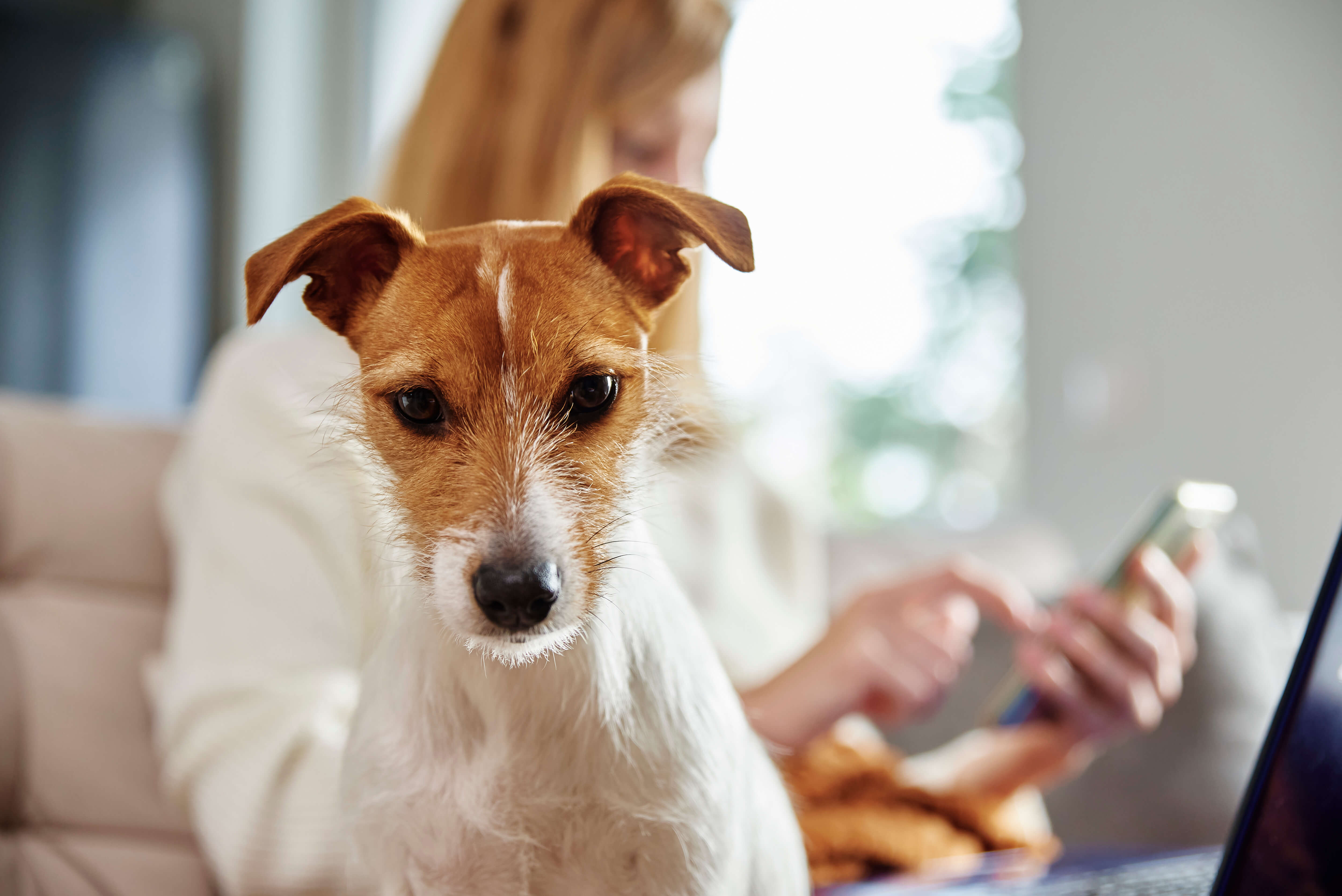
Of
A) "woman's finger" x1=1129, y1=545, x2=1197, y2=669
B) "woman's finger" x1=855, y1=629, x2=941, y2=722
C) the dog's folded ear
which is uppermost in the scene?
the dog's folded ear

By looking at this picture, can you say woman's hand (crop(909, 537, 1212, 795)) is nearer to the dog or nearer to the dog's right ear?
the dog

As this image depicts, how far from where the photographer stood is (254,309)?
333 mm

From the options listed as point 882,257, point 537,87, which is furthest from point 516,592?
point 882,257

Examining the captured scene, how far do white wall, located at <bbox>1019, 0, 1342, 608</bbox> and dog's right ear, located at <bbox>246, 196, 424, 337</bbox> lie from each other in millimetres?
1659

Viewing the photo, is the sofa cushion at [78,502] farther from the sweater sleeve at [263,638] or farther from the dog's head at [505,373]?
the dog's head at [505,373]

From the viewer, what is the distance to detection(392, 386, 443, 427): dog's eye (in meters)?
0.35

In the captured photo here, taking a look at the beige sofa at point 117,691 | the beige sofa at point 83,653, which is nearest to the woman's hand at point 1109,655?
the beige sofa at point 117,691

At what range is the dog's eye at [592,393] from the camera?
35 centimetres

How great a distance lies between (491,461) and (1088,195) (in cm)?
280

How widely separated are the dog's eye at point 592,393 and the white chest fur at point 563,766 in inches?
2.6

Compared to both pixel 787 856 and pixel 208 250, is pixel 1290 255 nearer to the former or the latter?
pixel 787 856

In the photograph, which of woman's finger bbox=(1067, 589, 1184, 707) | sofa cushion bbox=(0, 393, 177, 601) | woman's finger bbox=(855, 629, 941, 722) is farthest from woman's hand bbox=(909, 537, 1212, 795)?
sofa cushion bbox=(0, 393, 177, 601)

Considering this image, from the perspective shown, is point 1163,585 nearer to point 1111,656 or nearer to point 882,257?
point 1111,656

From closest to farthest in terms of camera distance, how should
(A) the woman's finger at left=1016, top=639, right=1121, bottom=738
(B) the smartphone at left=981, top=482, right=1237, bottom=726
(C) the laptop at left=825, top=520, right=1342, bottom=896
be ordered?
(C) the laptop at left=825, top=520, right=1342, bottom=896
(B) the smartphone at left=981, top=482, right=1237, bottom=726
(A) the woman's finger at left=1016, top=639, right=1121, bottom=738
